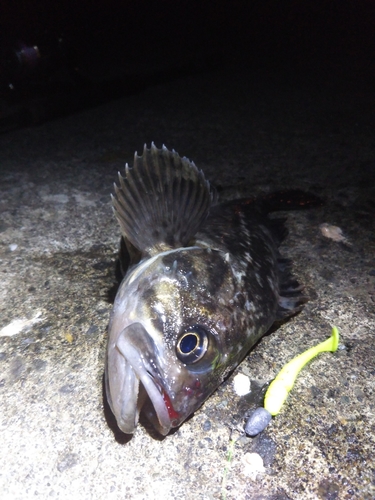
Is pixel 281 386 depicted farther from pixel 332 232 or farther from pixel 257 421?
pixel 332 232

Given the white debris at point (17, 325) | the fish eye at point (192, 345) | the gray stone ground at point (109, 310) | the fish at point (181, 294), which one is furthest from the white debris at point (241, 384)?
the white debris at point (17, 325)

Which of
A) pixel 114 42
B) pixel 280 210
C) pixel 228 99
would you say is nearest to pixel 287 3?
pixel 114 42

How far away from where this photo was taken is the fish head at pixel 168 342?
1.67 meters

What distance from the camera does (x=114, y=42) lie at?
8883 mm

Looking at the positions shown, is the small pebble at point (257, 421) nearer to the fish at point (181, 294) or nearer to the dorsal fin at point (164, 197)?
the fish at point (181, 294)

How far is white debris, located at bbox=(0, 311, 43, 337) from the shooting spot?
2426 mm

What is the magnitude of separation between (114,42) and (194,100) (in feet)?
13.8

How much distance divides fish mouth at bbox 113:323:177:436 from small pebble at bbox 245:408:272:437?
1.43ft

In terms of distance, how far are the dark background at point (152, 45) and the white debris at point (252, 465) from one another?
450 cm

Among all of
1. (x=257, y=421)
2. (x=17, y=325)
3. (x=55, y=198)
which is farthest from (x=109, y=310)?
(x=55, y=198)

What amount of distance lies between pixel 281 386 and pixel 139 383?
30.8 inches

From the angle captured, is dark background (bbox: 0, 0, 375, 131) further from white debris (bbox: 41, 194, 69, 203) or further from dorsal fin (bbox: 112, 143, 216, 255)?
dorsal fin (bbox: 112, 143, 216, 255)

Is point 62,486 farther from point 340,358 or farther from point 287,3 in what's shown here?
point 287,3

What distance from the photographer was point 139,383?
1.71 m
